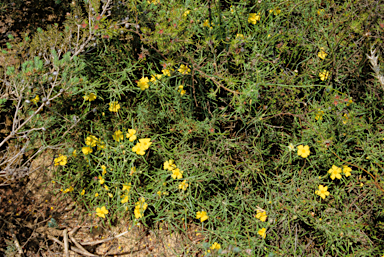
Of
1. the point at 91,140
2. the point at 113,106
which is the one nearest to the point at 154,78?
the point at 113,106

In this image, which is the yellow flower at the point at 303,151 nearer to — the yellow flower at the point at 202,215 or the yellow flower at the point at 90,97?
the yellow flower at the point at 202,215

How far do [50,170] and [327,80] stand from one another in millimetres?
3088

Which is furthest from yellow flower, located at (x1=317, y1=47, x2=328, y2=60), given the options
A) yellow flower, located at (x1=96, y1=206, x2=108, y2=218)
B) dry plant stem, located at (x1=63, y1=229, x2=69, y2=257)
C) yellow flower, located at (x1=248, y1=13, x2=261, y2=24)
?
dry plant stem, located at (x1=63, y1=229, x2=69, y2=257)

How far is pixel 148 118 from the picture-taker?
8.54 ft

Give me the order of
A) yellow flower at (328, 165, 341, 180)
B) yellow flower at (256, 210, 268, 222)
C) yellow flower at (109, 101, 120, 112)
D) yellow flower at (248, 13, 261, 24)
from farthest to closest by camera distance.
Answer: yellow flower at (248, 13, 261, 24)
yellow flower at (109, 101, 120, 112)
yellow flower at (328, 165, 341, 180)
yellow flower at (256, 210, 268, 222)

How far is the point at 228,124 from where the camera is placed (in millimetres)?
2855

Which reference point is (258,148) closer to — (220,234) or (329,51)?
(220,234)

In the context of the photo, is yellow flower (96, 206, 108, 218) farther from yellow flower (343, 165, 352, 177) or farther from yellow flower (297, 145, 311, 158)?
yellow flower (343, 165, 352, 177)

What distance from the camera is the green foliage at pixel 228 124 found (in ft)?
8.18

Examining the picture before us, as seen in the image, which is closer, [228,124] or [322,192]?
[322,192]

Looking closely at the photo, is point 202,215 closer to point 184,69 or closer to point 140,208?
point 140,208

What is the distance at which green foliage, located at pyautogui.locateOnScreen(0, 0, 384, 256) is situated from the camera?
8.18 feet

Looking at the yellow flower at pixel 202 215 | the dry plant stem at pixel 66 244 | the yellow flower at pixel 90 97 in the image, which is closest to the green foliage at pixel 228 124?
the yellow flower at pixel 90 97

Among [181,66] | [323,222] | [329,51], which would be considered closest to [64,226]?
[181,66]
